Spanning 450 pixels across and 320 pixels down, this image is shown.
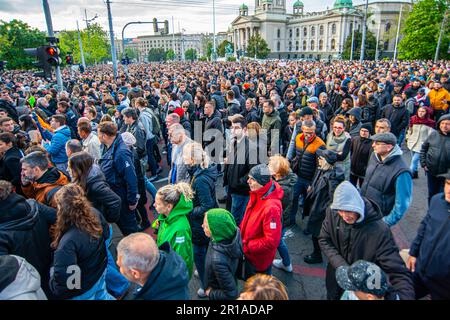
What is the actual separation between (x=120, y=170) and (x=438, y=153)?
15.5 ft

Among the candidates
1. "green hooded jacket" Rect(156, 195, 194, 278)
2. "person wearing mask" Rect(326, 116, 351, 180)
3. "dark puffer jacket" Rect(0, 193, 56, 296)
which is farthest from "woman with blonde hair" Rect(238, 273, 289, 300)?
"person wearing mask" Rect(326, 116, 351, 180)

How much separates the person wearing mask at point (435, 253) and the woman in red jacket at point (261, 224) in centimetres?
128

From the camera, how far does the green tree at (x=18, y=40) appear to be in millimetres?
32688

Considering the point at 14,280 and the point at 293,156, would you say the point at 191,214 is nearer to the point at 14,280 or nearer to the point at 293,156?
the point at 14,280

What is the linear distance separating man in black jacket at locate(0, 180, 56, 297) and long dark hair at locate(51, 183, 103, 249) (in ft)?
0.64

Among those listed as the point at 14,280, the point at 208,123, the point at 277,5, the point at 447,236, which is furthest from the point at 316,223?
the point at 277,5

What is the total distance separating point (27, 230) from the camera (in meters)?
2.38

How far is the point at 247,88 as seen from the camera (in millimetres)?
11188

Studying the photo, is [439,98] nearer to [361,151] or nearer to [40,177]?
[361,151]

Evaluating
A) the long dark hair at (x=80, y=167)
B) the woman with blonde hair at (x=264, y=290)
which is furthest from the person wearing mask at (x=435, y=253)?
the long dark hair at (x=80, y=167)

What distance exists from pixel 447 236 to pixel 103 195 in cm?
333

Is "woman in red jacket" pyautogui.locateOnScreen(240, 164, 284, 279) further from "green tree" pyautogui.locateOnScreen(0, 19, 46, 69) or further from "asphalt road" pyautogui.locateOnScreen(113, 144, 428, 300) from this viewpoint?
"green tree" pyautogui.locateOnScreen(0, 19, 46, 69)

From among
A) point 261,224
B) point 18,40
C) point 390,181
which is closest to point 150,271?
point 261,224

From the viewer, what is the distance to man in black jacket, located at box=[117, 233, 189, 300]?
1.94 m
